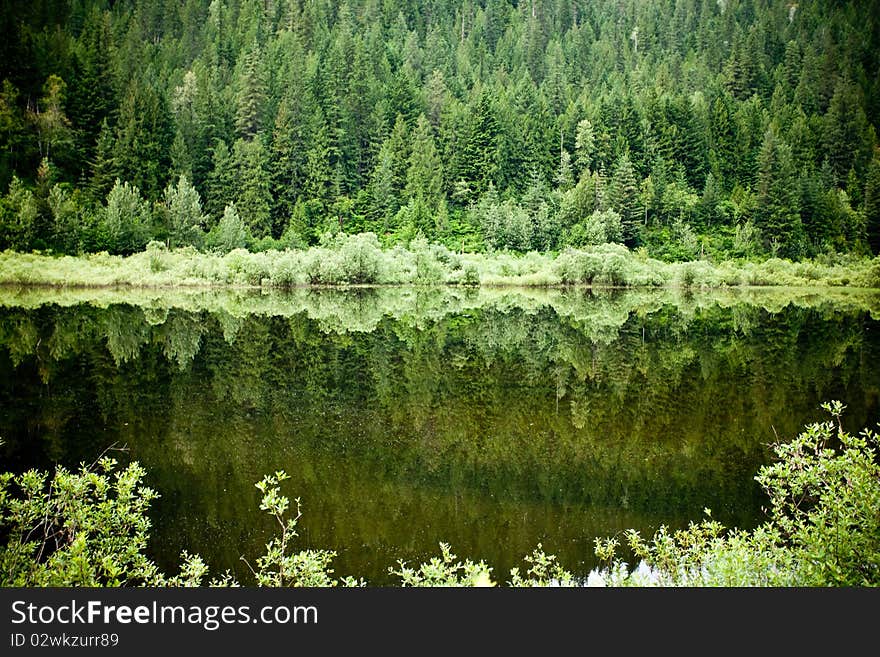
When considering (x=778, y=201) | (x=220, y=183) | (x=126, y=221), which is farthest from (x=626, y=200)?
(x=126, y=221)

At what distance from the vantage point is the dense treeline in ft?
169

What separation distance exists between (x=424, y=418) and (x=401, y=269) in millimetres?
35270

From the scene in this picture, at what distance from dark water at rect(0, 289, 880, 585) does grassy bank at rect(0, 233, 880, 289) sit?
17.6 m

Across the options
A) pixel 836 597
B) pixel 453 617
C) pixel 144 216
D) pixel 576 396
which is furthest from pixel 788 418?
pixel 144 216

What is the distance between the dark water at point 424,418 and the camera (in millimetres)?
6734

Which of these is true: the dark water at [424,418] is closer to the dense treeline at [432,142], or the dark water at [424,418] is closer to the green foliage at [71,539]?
the green foliage at [71,539]

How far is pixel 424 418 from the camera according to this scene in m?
10.9

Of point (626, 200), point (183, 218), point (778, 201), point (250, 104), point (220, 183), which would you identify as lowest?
point (778, 201)

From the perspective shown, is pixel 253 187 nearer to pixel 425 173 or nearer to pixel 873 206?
pixel 425 173

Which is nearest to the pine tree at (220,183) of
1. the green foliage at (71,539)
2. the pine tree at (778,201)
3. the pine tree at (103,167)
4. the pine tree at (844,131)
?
the pine tree at (103,167)

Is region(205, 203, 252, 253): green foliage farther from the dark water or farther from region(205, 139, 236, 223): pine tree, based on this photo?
the dark water

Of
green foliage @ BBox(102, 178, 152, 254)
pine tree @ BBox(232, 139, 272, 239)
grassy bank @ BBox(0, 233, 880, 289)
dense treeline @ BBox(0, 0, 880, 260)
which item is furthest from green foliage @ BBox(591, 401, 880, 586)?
pine tree @ BBox(232, 139, 272, 239)

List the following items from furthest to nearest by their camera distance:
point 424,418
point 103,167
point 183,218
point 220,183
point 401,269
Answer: point 220,183
point 103,167
point 183,218
point 401,269
point 424,418

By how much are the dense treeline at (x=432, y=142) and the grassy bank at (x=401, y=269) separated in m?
3.98
